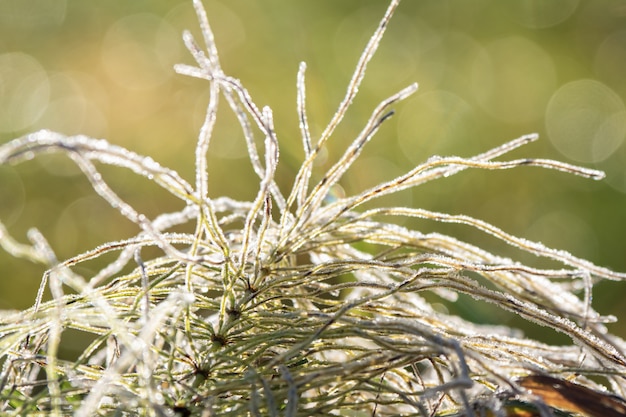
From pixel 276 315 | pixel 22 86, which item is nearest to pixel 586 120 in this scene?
pixel 22 86

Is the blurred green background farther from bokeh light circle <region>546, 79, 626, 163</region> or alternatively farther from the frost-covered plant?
the frost-covered plant

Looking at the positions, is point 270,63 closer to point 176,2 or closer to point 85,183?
point 176,2

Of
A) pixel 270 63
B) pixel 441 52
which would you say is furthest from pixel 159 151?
pixel 441 52

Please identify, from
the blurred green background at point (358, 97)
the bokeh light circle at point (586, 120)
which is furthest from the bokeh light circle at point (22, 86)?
the bokeh light circle at point (586, 120)

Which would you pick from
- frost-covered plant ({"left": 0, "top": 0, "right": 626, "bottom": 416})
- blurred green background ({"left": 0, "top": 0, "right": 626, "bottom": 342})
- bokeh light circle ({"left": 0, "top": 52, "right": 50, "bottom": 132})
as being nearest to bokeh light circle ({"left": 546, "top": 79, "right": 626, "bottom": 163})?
blurred green background ({"left": 0, "top": 0, "right": 626, "bottom": 342})

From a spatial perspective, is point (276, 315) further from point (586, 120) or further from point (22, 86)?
point (22, 86)

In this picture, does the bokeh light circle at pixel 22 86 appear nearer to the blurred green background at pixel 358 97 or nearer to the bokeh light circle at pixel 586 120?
the blurred green background at pixel 358 97
